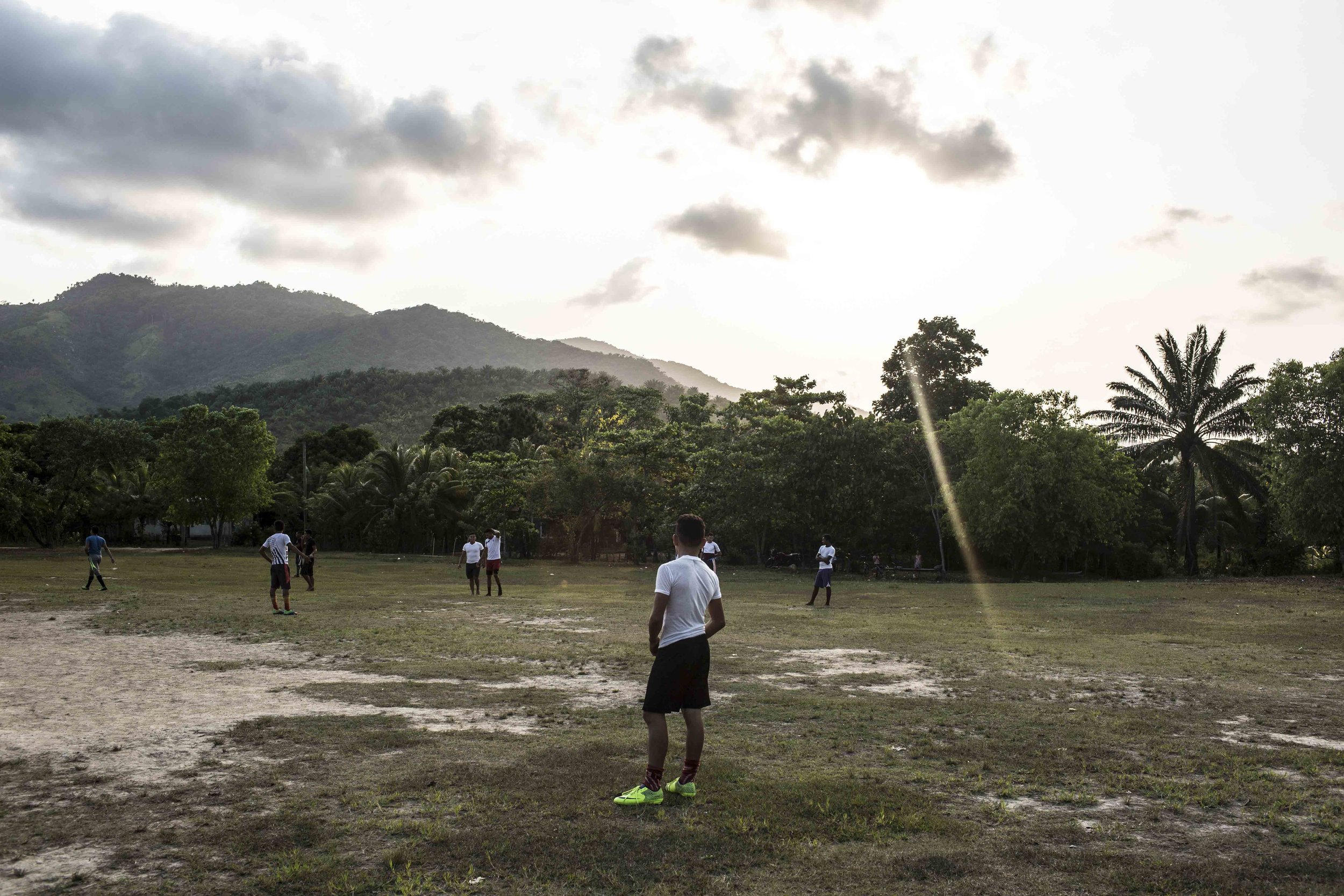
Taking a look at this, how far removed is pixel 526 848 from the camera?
Answer: 17.5 feet

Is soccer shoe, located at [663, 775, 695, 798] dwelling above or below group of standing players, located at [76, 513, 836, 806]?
below

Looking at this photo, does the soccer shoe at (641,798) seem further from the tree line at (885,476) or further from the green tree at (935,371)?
the green tree at (935,371)

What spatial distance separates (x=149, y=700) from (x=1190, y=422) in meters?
44.4

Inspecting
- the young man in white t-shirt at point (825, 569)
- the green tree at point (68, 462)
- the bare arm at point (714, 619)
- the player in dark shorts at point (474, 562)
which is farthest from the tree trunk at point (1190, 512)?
the green tree at point (68, 462)

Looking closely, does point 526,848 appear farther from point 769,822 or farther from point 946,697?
point 946,697

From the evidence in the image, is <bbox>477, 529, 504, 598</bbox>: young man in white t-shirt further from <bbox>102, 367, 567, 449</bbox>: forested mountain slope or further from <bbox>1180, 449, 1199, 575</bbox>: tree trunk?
<bbox>102, 367, 567, 449</bbox>: forested mountain slope

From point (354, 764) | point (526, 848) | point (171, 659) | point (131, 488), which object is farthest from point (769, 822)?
point (131, 488)

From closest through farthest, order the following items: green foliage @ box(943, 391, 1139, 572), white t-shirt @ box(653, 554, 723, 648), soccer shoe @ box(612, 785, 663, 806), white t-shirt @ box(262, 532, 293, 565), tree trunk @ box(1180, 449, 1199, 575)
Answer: soccer shoe @ box(612, 785, 663, 806) → white t-shirt @ box(653, 554, 723, 648) → white t-shirt @ box(262, 532, 293, 565) → green foliage @ box(943, 391, 1139, 572) → tree trunk @ box(1180, 449, 1199, 575)

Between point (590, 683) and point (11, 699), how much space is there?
19.8ft

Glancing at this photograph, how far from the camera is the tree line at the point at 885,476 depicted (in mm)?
39438

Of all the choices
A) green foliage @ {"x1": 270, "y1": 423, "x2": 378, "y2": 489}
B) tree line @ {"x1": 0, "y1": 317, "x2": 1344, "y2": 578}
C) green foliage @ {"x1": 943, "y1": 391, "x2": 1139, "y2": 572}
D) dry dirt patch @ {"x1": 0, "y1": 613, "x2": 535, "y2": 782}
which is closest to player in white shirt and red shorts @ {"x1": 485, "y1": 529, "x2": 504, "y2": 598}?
dry dirt patch @ {"x1": 0, "y1": 613, "x2": 535, "y2": 782}

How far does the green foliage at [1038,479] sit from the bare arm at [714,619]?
112 ft

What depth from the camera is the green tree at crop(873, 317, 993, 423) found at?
52.8 meters

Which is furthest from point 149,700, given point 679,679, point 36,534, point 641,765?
point 36,534
